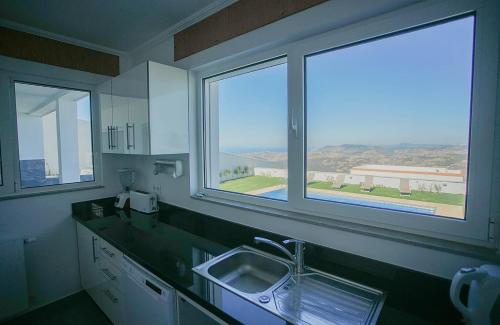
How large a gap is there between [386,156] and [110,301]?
87.5 inches

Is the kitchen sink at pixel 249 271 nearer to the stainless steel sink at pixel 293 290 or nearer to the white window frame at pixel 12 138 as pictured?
the stainless steel sink at pixel 293 290

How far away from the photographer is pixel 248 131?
182 centimetres

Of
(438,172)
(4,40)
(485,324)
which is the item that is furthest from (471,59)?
(4,40)

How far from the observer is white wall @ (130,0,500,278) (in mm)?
1005

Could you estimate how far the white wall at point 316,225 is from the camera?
1.00 m

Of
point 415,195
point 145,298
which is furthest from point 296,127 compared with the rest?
point 145,298

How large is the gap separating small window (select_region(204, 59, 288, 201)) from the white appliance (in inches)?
37.3

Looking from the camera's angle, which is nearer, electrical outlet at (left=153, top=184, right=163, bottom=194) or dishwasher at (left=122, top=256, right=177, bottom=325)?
dishwasher at (left=122, top=256, right=177, bottom=325)

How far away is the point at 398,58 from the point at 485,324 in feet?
3.58

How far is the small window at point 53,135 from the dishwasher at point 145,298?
1.39 m

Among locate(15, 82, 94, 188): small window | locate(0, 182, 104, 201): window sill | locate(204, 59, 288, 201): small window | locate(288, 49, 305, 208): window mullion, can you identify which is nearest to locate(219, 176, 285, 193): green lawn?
locate(204, 59, 288, 201): small window

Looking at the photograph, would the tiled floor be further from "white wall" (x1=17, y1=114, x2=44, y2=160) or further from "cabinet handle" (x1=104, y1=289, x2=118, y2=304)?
"white wall" (x1=17, y1=114, x2=44, y2=160)

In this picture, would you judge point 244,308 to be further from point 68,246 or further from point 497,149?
point 68,246

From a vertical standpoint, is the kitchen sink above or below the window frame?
below
